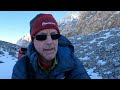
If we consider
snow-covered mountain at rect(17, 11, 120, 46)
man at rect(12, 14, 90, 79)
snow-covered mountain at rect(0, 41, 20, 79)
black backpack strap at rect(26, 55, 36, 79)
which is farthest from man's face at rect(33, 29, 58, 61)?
snow-covered mountain at rect(17, 11, 120, 46)

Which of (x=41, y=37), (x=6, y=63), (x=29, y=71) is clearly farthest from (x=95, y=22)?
(x=29, y=71)

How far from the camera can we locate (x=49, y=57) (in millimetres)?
3146

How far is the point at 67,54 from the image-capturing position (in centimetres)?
309

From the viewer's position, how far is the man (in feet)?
10.1

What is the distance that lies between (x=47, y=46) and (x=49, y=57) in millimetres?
109

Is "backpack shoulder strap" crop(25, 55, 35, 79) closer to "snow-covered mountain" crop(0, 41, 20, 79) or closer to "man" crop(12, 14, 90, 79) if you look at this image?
"man" crop(12, 14, 90, 79)

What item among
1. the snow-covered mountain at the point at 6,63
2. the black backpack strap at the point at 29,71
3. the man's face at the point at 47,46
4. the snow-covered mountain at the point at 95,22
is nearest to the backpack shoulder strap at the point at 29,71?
the black backpack strap at the point at 29,71

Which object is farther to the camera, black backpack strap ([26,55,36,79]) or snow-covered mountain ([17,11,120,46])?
snow-covered mountain ([17,11,120,46])

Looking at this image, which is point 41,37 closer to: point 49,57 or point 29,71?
point 49,57

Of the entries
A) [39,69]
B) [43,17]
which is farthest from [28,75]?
[43,17]

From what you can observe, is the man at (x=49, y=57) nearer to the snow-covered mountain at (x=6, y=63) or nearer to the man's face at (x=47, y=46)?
the man's face at (x=47, y=46)

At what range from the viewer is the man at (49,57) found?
3.07 meters
